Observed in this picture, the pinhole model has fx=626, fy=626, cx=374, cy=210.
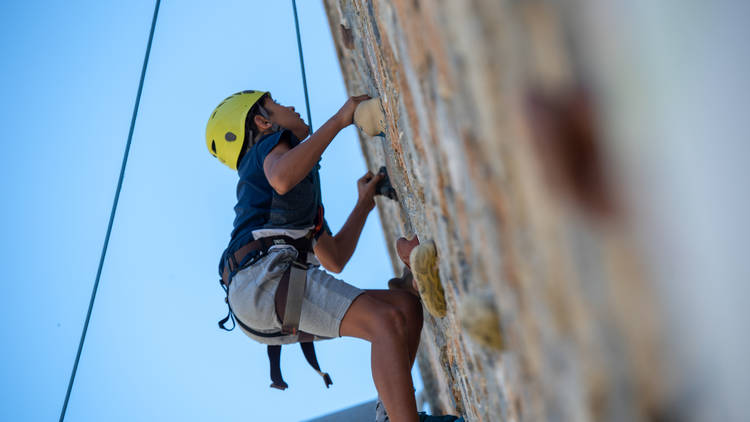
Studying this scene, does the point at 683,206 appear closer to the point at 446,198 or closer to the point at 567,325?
the point at 567,325

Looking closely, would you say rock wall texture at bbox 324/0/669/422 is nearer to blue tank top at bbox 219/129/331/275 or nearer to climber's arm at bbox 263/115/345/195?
climber's arm at bbox 263/115/345/195

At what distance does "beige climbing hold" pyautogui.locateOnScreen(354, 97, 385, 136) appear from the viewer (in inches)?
72.0

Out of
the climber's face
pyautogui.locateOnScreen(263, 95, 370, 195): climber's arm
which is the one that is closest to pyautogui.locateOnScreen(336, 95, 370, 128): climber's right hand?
pyautogui.locateOnScreen(263, 95, 370, 195): climber's arm

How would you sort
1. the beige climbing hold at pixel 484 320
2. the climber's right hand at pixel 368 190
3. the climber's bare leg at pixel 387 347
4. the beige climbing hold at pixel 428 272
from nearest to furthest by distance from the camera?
the beige climbing hold at pixel 484 320 < the beige climbing hold at pixel 428 272 < the climber's bare leg at pixel 387 347 < the climber's right hand at pixel 368 190

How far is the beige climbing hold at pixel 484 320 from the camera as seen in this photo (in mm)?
744

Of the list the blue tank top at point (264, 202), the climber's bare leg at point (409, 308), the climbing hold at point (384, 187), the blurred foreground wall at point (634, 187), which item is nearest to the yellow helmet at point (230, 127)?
the blue tank top at point (264, 202)

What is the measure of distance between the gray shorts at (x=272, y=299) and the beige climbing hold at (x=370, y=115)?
46 centimetres

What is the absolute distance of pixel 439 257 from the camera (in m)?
1.18

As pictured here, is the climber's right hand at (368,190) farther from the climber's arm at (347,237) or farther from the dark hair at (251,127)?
the dark hair at (251,127)

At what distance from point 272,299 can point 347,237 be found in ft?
2.33

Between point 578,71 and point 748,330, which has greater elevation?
point 578,71

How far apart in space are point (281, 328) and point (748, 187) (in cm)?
147

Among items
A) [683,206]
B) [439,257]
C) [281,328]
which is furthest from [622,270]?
[281,328]

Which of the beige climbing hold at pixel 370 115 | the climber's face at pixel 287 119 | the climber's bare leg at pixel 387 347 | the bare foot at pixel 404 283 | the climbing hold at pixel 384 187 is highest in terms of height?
the climber's face at pixel 287 119
